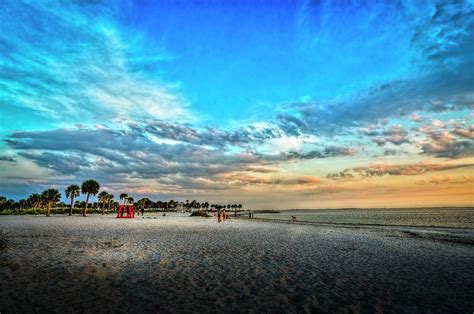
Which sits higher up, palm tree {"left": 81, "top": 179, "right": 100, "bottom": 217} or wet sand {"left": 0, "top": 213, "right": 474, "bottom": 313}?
palm tree {"left": 81, "top": 179, "right": 100, "bottom": 217}

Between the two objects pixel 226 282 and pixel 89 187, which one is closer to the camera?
pixel 226 282

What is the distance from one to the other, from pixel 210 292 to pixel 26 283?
23.5 feet

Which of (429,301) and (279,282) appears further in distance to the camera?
(279,282)

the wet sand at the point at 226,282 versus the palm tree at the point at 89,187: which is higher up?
the palm tree at the point at 89,187

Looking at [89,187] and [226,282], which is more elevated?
→ [89,187]

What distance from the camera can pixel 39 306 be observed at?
8.30 m

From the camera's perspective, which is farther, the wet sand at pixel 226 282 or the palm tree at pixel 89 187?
the palm tree at pixel 89 187

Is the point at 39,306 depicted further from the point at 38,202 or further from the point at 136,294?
Answer: the point at 38,202

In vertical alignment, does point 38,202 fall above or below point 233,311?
above

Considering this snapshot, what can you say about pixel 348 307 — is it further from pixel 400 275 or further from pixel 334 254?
pixel 334 254

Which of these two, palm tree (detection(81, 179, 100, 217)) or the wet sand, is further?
palm tree (detection(81, 179, 100, 217))

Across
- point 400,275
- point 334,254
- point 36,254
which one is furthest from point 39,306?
point 334,254

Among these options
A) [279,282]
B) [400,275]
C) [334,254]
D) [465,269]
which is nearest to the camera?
[279,282]

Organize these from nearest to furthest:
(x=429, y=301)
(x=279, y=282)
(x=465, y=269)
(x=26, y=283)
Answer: (x=429, y=301) → (x=26, y=283) → (x=279, y=282) → (x=465, y=269)
